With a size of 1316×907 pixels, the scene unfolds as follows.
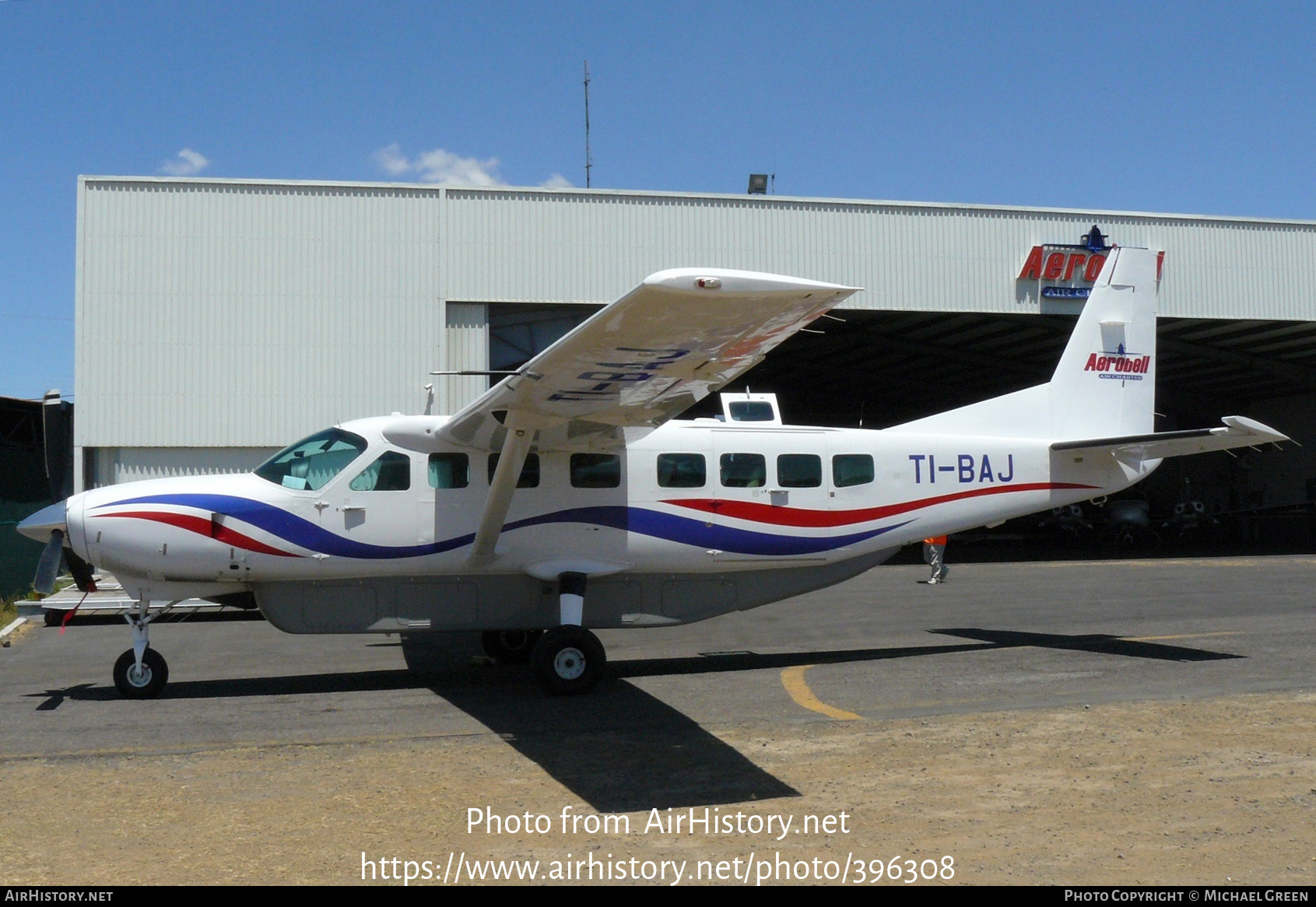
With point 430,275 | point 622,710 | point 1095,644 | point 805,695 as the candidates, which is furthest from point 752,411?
point 430,275

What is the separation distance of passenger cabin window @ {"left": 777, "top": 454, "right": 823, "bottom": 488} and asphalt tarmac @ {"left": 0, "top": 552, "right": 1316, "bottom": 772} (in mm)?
1939

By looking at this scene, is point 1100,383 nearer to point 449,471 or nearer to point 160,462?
point 449,471

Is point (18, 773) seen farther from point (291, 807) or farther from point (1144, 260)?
point (1144, 260)

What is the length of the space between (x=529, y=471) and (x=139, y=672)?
12.9 ft

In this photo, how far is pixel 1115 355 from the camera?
41.3ft

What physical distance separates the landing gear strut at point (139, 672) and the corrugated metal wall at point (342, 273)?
11837 millimetres

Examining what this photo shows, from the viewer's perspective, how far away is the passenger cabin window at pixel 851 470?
11.0 metres

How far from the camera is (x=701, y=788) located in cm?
634

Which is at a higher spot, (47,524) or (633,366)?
(633,366)

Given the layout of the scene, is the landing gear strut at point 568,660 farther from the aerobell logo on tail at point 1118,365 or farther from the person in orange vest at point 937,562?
the person in orange vest at point 937,562

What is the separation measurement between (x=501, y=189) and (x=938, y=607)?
12.8 meters

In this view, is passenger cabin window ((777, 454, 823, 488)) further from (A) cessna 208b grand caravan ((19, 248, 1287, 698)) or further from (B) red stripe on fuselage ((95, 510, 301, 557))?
(B) red stripe on fuselage ((95, 510, 301, 557))

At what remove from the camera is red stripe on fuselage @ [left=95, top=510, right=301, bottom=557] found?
30.1 feet

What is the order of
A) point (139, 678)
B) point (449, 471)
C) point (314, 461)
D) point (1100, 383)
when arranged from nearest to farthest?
point (139, 678) → point (314, 461) → point (449, 471) → point (1100, 383)
